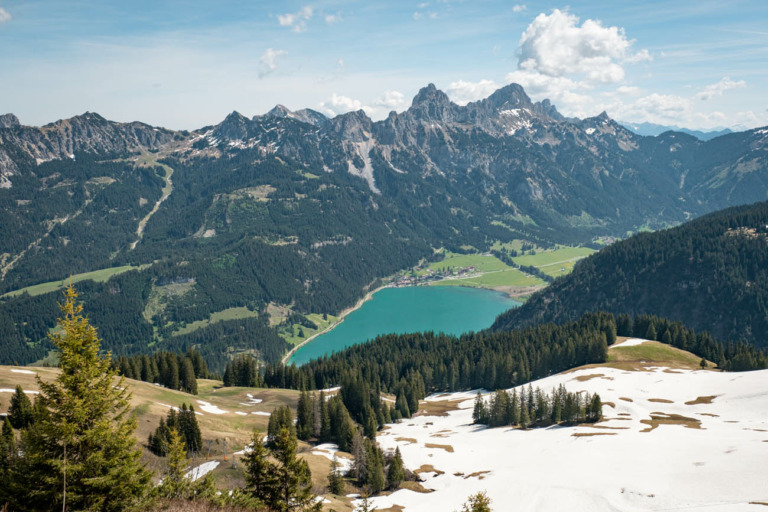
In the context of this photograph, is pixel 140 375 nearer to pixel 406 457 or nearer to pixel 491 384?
pixel 406 457

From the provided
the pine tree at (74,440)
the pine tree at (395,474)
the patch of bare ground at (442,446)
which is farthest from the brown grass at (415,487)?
the pine tree at (74,440)

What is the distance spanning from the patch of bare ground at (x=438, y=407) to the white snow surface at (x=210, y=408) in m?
50.3

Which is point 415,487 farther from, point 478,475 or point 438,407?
point 438,407

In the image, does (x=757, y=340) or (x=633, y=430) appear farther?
(x=757, y=340)

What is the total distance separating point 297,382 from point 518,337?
7663cm

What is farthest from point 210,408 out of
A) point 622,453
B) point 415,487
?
point 622,453

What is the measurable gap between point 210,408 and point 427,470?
44.7 metres

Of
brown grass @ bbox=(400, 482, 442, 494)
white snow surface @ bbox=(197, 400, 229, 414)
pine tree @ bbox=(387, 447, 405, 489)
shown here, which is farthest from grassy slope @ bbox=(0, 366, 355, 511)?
brown grass @ bbox=(400, 482, 442, 494)

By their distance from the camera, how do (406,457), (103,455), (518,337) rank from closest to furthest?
(103,455)
(406,457)
(518,337)

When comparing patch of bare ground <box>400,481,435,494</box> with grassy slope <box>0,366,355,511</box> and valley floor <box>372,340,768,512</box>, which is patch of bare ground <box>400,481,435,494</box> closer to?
valley floor <box>372,340,768,512</box>

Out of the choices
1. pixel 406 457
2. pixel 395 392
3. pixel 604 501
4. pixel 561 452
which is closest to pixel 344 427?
pixel 406 457

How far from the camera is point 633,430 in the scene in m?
81.2

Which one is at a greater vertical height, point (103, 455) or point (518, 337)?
point (103, 455)

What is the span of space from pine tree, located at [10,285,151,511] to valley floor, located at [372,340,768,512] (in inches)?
1953
